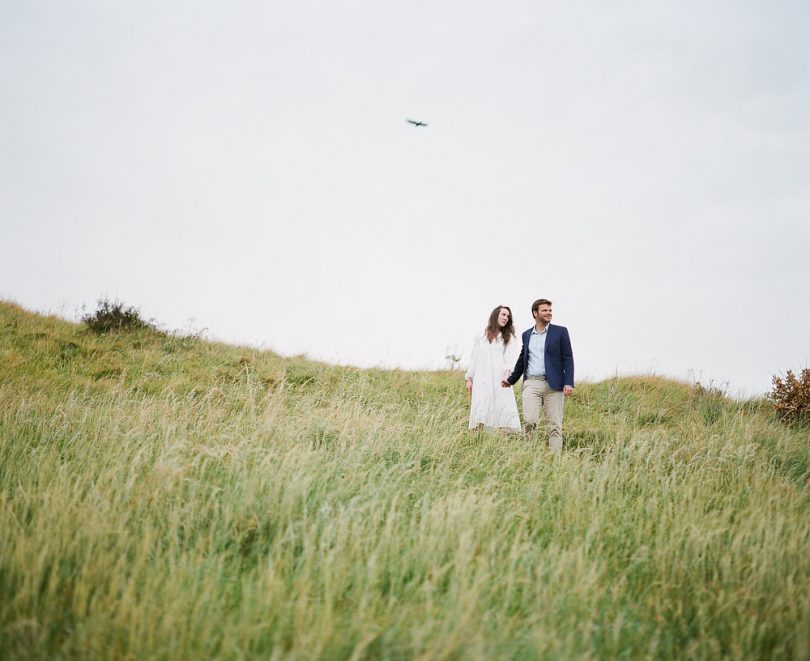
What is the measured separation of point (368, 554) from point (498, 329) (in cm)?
572

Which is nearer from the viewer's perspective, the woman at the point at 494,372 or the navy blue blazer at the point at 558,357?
the navy blue blazer at the point at 558,357

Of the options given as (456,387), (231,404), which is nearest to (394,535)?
(231,404)

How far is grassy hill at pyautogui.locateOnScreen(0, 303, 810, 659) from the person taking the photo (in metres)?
2.08

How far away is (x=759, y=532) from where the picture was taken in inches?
130

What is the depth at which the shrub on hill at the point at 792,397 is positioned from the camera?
9953mm

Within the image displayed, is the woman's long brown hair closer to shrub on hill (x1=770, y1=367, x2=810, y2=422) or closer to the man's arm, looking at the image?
the man's arm

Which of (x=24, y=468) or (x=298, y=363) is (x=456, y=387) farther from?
(x=24, y=468)

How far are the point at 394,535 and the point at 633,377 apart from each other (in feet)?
40.2

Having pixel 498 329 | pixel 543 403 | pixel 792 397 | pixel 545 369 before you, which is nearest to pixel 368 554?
pixel 545 369

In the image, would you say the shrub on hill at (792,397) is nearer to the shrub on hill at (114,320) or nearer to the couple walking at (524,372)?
the couple walking at (524,372)

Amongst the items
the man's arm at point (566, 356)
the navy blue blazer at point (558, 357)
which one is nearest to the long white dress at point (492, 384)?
the navy blue blazer at point (558, 357)

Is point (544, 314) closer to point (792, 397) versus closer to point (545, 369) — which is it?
point (545, 369)

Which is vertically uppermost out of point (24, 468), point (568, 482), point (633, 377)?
point (633, 377)

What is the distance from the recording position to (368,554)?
277 cm
